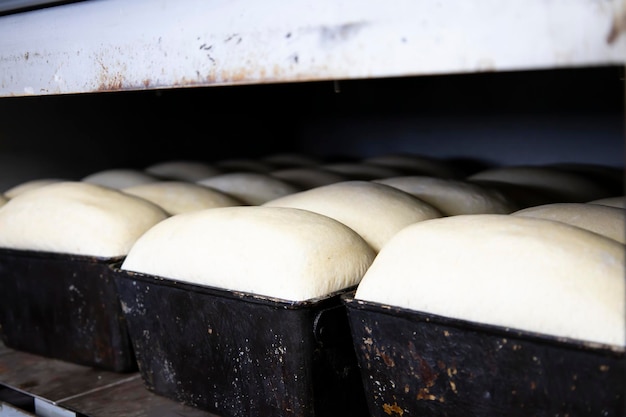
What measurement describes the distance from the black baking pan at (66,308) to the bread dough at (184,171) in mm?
818

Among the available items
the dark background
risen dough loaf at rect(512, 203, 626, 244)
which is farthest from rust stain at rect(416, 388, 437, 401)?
the dark background

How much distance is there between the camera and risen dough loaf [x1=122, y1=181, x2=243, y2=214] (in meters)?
1.74

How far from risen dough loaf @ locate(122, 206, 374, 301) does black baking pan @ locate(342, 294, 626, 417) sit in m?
0.09

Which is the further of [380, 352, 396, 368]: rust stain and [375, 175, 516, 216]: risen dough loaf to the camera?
[375, 175, 516, 216]: risen dough loaf

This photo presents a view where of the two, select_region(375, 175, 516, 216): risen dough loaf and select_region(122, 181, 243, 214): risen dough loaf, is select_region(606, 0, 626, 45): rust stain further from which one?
select_region(122, 181, 243, 214): risen dough loaf

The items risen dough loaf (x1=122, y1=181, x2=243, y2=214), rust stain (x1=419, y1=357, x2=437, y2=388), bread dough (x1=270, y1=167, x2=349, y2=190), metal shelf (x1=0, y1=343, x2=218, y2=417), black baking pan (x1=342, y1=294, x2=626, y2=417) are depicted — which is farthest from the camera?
bread dough (x1=270, y1=167, x2=349, y2=190)

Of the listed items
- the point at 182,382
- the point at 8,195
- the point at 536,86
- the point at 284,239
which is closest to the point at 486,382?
the point at 284,239

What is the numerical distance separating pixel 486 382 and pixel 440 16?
457 millimetres

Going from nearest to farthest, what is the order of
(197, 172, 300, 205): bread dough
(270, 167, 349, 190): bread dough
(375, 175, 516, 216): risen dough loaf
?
(375, 175, 516, 216): risen dough loaf < (197, 172, 300, 205): bread dough < (270, 167, 349, 190): bread dough

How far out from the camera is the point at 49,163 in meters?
2.52

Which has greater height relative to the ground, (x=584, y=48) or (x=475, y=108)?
(x=584, y=48)

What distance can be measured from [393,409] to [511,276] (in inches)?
10.7

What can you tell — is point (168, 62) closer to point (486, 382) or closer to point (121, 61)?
point (121, 61)

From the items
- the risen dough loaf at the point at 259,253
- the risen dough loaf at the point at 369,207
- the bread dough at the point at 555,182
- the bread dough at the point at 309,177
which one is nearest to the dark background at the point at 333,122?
the bread dough at the point at 555,182
